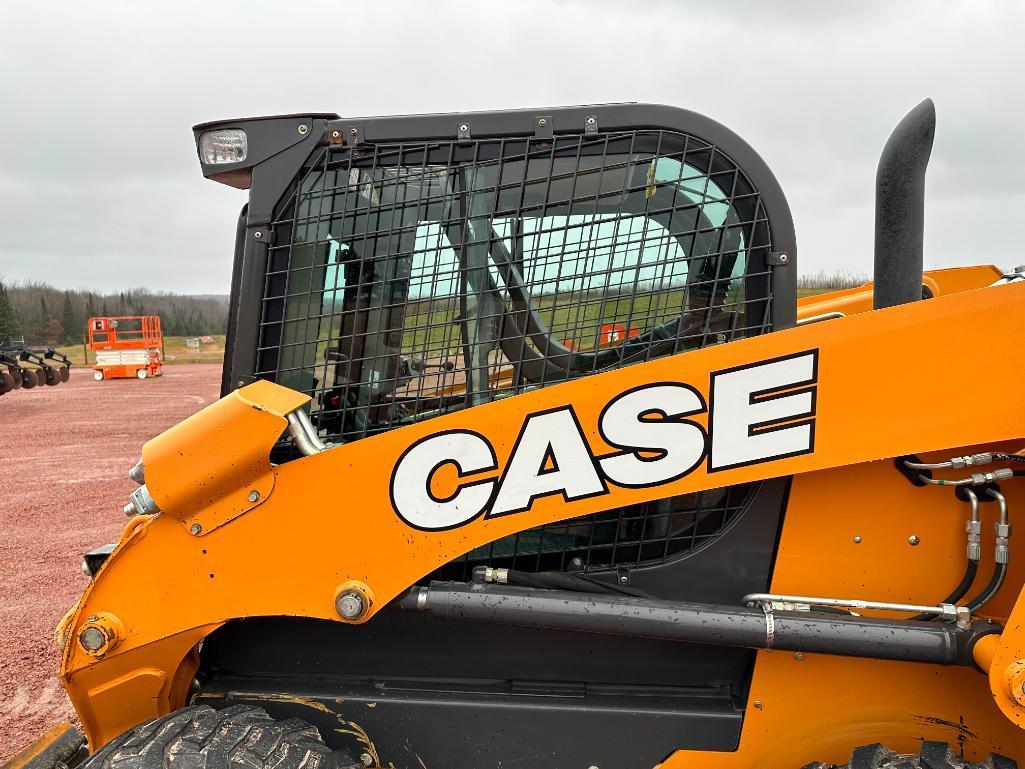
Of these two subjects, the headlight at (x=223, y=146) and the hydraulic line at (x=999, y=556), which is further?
the headlight at (x=223, y=146)

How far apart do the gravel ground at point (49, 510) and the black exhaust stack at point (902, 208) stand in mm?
4062

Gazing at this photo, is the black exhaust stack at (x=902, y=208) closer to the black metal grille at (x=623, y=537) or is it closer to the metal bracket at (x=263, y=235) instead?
the black metal grille at (x=623, y=537)

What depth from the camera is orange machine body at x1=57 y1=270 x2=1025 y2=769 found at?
1680 millimetres

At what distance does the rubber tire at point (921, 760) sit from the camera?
5.32ft

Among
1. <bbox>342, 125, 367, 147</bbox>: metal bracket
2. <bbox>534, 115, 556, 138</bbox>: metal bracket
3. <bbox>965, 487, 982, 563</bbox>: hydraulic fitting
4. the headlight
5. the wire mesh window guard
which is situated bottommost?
<bbox>965, 487, 982, 563</bbox>: hydraulic fitting

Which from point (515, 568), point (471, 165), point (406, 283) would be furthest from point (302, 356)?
point (515, 568)

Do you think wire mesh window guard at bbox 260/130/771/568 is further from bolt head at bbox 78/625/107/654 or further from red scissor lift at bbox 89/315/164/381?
red scissor lift at bbox 89/315/164/381

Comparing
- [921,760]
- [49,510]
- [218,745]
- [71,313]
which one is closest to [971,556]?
[921,760]

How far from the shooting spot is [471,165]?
1908mm

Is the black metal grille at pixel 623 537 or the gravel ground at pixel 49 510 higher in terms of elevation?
the black metal grille at pixel 623 537

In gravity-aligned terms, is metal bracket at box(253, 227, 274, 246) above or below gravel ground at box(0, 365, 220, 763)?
above

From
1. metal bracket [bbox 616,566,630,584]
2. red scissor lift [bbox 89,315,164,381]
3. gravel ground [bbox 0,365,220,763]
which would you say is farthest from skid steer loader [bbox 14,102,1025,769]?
red scissor lift [bbox 89,315,164,381]

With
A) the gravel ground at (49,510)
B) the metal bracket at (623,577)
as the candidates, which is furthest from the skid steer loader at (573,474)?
the gravel ground at (49,510)

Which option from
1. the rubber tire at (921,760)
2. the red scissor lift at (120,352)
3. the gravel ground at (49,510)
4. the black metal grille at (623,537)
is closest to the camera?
the rubber tire at (921,760)
